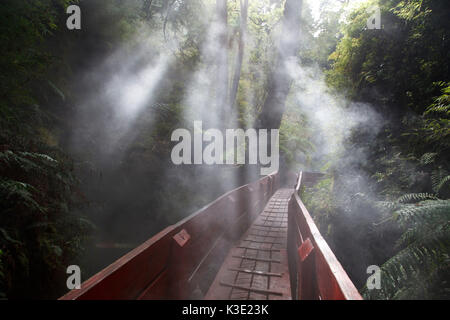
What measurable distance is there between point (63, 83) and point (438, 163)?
298 inches

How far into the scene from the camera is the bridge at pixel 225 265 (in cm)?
150

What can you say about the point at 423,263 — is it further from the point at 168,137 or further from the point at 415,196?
A: the point at 168,137

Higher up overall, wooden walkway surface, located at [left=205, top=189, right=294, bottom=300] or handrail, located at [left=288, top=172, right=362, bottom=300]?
handrail, located at [left=288, top=172, right=362, bottom=300]

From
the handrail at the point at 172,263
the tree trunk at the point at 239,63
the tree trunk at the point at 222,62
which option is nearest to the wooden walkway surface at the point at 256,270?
the handrail at the point at 172,263

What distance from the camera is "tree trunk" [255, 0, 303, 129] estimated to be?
350 inches

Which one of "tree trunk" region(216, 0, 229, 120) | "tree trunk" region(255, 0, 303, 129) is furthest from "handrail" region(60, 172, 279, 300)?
"tree trunk" region(255, 0, 303, 129)

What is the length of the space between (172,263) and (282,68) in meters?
9.23

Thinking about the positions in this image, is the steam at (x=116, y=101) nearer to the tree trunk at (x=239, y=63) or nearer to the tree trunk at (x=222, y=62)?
the tree trunk at (x=222, y=62)

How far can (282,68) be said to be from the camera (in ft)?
31.1

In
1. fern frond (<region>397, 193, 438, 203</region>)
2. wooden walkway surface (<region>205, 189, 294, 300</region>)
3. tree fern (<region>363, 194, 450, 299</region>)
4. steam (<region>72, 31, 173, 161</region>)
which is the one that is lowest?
wooden walkway surface (<region>205, 189, 294, 300</region>)

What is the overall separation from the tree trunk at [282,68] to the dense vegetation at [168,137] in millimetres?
74

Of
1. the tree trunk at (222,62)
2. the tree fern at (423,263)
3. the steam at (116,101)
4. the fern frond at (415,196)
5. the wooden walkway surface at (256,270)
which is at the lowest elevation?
the wooden walkway surface at (256,270)

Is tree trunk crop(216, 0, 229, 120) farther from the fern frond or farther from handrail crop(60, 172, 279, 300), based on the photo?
the fern frond

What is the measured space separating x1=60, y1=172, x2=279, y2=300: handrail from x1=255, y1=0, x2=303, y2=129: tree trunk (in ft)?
21.8
